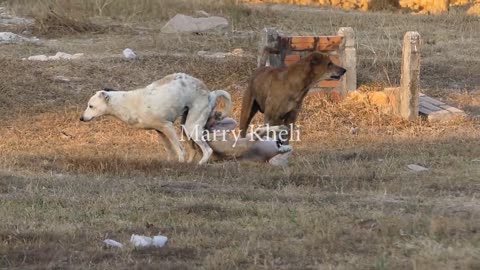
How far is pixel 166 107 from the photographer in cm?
990

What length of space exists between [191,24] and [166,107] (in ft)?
37.2

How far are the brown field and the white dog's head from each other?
1.67 ft

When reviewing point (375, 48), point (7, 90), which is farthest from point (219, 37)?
point (7, 90)

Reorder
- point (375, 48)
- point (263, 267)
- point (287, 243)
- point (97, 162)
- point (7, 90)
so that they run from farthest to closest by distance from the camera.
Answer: point (375, 48)
point (7, 90)
point (97, 162)
point (287, 243)
point (263, 267)

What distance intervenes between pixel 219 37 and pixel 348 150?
9472 mm

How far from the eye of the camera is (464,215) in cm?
667

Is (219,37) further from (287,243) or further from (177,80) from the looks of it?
(287,243)

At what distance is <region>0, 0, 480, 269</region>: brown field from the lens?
18.9 ft

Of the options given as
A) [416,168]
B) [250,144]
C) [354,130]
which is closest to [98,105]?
[250,144]

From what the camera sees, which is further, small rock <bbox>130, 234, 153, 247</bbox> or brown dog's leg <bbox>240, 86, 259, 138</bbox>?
brown dog's leg <bbox>240, 86, 259, 138</bbox>

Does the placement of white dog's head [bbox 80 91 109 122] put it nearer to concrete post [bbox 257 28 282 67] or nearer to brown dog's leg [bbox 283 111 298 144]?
brown dog's leg [bbox 283 111 298 144]

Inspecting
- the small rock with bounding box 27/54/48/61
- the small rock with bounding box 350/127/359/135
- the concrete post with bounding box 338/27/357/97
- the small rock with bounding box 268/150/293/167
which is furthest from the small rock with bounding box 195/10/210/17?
the small rock with bounding box 268/150/293/167

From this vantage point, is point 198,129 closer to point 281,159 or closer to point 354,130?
point 281,159

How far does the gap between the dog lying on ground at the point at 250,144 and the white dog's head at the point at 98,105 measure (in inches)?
48.2
